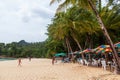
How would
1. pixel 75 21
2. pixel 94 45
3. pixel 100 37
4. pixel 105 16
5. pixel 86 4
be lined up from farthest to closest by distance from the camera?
pixel 94 45, pixel 100 37, pixel 75 21, pixel 105 16, pixel 86 4

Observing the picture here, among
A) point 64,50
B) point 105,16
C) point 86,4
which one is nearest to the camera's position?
point 86,4

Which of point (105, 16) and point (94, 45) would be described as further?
point (94, 45)

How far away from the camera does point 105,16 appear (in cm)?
2478

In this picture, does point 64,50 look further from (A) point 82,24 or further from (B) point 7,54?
(B) point 7,54

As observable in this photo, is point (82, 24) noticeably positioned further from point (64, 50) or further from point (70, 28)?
point (64, 50)

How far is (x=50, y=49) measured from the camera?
163 ft

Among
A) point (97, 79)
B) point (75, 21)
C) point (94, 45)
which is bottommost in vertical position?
point (97, 79)

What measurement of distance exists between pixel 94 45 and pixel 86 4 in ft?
79.8

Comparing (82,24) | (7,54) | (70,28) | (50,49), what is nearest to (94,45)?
(70,28)

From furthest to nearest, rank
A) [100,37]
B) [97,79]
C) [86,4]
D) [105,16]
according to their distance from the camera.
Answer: [100,37] < [105,16] < [86,4] < [97,79]

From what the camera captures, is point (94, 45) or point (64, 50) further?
point (64, 50)

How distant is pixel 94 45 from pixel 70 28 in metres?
8.42

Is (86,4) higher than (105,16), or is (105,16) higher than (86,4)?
(105,16)

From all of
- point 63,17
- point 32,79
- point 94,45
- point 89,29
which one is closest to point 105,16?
point 89,29
